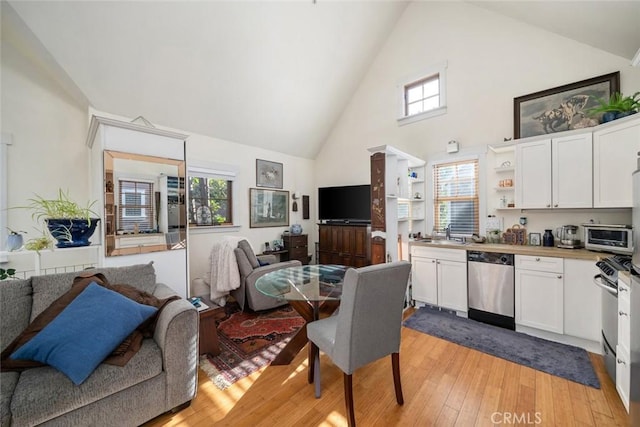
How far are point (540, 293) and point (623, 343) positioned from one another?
0.93 metres

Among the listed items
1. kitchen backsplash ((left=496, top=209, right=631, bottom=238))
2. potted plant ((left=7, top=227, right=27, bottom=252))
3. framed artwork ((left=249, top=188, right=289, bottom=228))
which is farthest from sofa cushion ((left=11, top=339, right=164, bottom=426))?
kitchen backsplash ((left=496, top=209, right=631, bottom=238))

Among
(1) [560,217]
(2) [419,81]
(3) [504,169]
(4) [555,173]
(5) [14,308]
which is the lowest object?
Result: (5) [14,308]

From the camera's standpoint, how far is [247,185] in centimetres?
482

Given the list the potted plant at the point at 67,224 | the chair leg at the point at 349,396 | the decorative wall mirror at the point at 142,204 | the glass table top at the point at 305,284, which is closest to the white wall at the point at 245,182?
the decorative wall mirror at the point at 142,204

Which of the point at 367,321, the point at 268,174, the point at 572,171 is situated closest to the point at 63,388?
the point at 367,321

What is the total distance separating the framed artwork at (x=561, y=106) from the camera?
8.91 feet

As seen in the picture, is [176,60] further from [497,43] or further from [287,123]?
[497,43]

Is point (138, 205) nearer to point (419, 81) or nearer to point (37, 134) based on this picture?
point (37, 134)

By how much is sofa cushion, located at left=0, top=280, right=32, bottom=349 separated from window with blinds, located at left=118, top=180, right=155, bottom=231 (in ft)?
2.60

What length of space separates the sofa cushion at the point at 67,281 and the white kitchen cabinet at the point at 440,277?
3.20 m

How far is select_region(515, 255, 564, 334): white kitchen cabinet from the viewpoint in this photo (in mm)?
2469

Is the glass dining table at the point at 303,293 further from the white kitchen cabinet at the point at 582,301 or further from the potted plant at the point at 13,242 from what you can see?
the white kitchen cabinet at the point at 582,301

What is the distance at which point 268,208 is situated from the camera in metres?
5.18

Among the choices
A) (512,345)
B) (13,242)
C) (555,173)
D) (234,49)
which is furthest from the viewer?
(234,49)
